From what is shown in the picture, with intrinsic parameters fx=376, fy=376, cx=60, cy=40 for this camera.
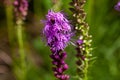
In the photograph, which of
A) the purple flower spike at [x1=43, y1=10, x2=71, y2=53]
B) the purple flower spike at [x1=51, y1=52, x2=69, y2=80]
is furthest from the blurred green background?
the purple flower spike at [x1=43, y1=10, x2=71, y2=53]

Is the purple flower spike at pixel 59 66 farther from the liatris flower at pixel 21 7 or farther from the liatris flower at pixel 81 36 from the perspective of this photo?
the liatris flower at pixel 21 7

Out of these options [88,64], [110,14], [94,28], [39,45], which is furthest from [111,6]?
[88,64]

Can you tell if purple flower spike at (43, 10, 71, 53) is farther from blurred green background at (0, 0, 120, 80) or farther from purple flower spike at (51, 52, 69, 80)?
blurred green background at (0, 0, 120, 80)

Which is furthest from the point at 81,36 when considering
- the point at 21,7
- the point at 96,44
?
the point at 96,44

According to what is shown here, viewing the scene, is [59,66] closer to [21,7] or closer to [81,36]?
[81,36]

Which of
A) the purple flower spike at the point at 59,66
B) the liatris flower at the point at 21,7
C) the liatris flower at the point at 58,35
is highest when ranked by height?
the liatris flower at the point at 21,7

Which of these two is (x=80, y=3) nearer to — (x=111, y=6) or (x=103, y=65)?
(x=103, y=65)

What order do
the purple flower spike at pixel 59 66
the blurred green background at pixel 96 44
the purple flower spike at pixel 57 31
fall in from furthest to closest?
the blurred green background at pixel 96 44 < the purple flower spike at pixel 59 66 < the purple flower spike at pixel 57 31

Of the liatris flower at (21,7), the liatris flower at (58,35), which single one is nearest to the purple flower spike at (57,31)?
the liatris flower at (58,35)
